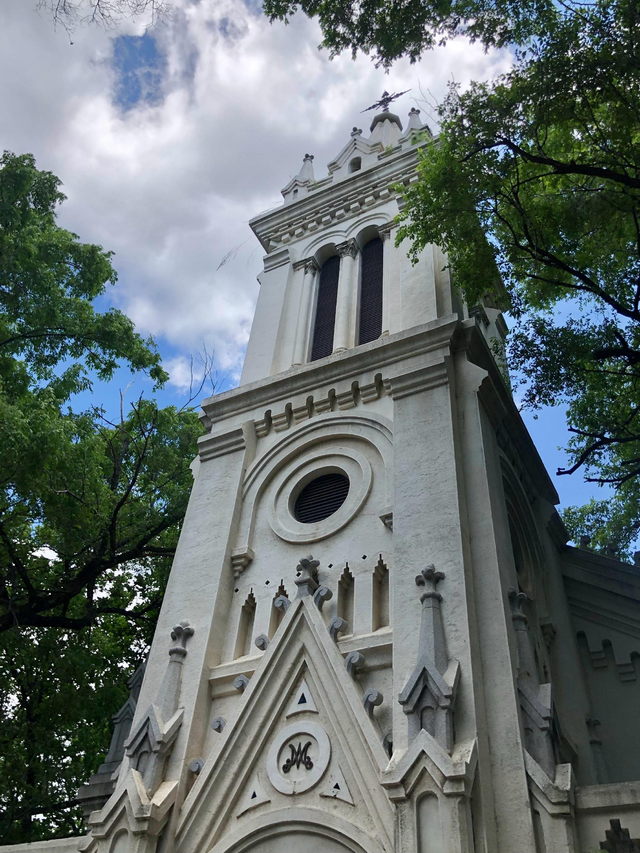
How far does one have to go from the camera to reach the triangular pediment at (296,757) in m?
9.02

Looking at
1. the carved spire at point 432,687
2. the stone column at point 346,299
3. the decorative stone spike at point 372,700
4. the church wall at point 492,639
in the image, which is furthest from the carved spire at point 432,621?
the stone column at point 346,299

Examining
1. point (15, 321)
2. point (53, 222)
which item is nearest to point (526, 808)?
point (15, 321)

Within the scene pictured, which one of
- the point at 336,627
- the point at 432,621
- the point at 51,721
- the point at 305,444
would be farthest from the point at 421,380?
the point at 51,721

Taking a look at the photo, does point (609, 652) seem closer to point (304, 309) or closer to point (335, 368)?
point (335, 368)

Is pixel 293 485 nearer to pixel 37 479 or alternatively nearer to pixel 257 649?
pixel 257 649

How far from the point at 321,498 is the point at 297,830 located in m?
5.58

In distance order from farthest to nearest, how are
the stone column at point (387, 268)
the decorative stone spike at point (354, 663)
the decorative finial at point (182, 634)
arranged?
1. the stone column at point (387, 268)
2. the decorative finial at point (182, 634)
3. the decorative stone spike at point (354, 663)

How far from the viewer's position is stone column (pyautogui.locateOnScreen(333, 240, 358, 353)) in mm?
16531

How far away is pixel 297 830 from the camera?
9086mm

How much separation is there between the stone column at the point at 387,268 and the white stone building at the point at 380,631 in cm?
8

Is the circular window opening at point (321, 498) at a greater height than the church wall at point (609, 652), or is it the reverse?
the circular window opening at point (321, 498)

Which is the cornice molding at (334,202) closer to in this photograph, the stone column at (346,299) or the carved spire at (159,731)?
the stone column at (346,299)

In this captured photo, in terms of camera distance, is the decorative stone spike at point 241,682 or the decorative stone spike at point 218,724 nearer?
the decorative stone spike at point 218,724

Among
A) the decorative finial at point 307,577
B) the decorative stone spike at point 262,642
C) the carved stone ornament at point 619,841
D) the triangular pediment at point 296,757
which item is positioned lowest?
the carved stone ornament at point 619,841
